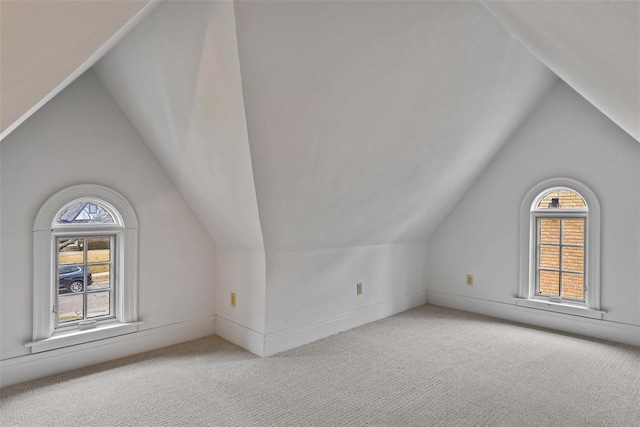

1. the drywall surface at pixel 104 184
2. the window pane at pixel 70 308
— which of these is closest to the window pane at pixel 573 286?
the drywall surface at pixel 104 184

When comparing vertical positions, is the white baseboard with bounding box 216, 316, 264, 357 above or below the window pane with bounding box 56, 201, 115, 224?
below

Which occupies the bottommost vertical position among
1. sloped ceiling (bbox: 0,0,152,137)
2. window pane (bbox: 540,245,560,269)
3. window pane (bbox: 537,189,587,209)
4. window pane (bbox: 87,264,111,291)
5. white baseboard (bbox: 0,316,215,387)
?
white baseboard (bbox: 0,316,215,387)

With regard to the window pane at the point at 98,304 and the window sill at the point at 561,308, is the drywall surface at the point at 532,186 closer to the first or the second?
the window sill at the point at 561,308

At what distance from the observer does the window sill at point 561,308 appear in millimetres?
4039

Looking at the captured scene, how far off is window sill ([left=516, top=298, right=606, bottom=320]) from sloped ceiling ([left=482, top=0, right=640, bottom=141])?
2042 mm

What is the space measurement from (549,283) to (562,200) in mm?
940

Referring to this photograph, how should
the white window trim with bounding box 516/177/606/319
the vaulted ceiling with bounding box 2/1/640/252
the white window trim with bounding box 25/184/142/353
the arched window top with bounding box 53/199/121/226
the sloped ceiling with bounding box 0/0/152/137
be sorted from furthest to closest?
1. the white window trim with bounding box 516/177/606/319
2. the arched window top with bounding box 53/199/121/226
3. the white window trim with bounding box 25/184/142/353
4. the vaulted ceiling with bounding box 2/1/640/252
5. the sloped ceiling with bounding box 0/0/152/137

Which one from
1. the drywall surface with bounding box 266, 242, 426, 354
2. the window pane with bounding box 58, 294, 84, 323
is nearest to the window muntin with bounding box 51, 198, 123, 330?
the window pane with bounding box 58, 294, 84, 323

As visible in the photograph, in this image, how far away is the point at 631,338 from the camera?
12.6ft

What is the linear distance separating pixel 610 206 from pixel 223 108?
3814mm

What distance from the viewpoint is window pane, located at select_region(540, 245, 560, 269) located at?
14.5 feet

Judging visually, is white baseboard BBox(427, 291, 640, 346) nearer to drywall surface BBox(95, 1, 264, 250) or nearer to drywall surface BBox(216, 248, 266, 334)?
drywall surface BBox(216, 248, 266, 334)

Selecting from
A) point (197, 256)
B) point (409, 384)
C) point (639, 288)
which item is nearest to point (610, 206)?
point (639, 288)

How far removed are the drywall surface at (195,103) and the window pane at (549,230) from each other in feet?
10.6
